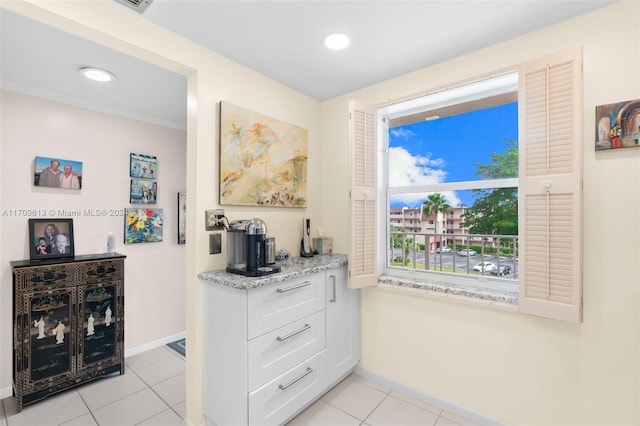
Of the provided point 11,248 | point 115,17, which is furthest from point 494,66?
point 11,248

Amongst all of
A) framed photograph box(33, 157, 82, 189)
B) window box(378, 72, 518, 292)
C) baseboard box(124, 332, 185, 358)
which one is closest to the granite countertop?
window box(378, 72, 518, 292)

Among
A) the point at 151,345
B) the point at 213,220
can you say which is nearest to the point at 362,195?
the point at 213,220

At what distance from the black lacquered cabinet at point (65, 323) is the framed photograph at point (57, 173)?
0.65 meters

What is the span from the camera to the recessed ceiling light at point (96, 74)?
2.10 m

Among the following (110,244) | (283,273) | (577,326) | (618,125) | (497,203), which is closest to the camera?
(618,125)

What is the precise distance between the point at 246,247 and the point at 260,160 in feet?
2.40

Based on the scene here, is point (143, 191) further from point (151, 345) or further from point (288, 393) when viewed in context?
point (288, 393)

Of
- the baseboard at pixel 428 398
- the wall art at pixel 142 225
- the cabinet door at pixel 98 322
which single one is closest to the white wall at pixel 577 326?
the baseboard at pixel 428 398

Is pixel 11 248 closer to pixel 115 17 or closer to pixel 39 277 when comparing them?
pixel 39 277

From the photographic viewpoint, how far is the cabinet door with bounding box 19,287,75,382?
216 cm

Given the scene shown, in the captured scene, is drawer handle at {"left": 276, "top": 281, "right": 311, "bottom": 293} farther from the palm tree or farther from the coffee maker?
the palm tree

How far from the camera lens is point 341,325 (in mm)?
2332

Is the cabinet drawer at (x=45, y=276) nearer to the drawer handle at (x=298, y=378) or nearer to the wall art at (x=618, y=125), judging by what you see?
the drawer handle at (x=298, y=378)

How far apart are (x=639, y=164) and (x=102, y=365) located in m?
3.96
